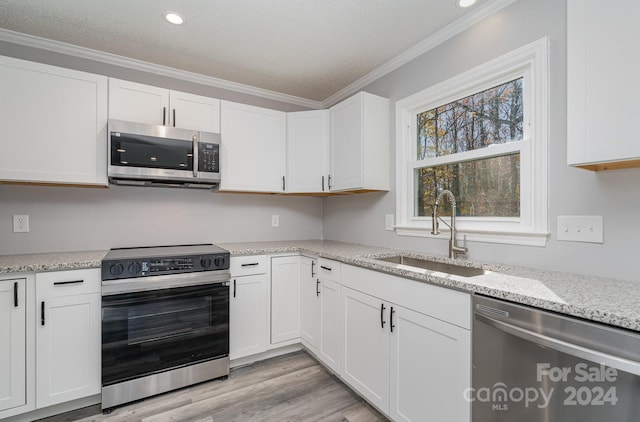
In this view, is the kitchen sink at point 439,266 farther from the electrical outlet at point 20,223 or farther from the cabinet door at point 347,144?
the electrical outlet at point 20,223

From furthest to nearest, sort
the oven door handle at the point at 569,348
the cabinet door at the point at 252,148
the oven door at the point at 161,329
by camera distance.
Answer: the cabinet door at the point at 252,148 < the oven door at the point at 161,329 < the oven door handle at the point at 569,348

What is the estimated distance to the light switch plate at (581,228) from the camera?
1361mm

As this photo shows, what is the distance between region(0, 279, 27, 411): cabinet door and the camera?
1.66m

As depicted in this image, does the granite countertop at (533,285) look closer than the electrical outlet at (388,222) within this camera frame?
Yes

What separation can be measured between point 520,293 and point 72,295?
7.73 ft

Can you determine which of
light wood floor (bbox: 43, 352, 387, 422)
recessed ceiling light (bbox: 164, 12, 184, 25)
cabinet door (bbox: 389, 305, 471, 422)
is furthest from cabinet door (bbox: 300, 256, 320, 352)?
recessed ceiling light (bbox: 164, 12, 184, 25)

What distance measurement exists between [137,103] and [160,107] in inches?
6.0

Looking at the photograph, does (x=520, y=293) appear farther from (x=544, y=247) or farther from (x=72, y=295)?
(x=72, y=295)

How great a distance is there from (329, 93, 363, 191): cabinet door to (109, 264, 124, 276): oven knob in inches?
67.4

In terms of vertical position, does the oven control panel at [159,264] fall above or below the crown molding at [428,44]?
below

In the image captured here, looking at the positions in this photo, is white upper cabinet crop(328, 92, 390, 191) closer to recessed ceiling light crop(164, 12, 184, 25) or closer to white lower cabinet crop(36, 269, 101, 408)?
recessed ceiling light crop(164, 12, 184, 25)

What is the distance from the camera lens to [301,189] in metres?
2.87

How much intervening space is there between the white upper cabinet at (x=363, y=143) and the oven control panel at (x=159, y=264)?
1197 millimetres

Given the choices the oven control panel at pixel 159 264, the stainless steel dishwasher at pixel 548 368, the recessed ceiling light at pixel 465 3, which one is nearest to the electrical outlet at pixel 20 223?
the oven control panel at pixel 159 264
